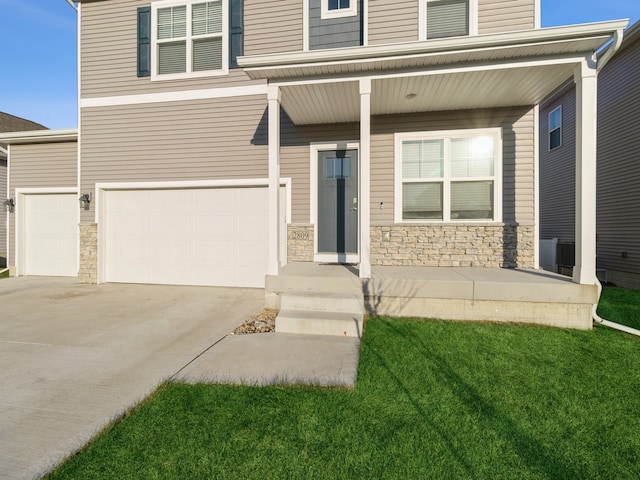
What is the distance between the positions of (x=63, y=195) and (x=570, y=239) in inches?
512

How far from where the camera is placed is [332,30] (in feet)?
18.8

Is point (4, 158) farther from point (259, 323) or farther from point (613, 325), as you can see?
point (613, 325)

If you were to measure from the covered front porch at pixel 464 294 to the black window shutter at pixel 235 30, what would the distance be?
4483mm

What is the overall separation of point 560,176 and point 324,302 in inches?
362

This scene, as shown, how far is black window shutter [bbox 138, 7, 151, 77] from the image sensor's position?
21.1 ft

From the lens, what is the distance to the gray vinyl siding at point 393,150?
5.28 metres

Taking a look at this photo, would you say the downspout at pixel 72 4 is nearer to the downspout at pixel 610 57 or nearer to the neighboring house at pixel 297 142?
the neighboring house at pixel 297 142

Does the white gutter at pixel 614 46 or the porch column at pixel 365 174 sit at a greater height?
the white gutter at pixel 614 46

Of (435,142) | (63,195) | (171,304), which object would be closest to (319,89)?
(435,142)

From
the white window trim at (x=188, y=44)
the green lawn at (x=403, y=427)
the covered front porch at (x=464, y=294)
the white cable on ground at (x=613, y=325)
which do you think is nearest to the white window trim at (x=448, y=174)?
the covered front porch at (x=464, y=294)

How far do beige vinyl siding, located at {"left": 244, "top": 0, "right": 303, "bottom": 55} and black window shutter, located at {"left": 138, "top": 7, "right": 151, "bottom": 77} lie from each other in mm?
2084

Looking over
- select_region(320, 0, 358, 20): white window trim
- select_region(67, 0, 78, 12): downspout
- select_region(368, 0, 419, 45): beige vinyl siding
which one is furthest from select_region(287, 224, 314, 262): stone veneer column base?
select_region(67, 0, 78, 12): downspout

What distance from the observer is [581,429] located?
200 centimetres

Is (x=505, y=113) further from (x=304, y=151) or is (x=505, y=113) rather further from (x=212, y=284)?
(x=212, y=284)
